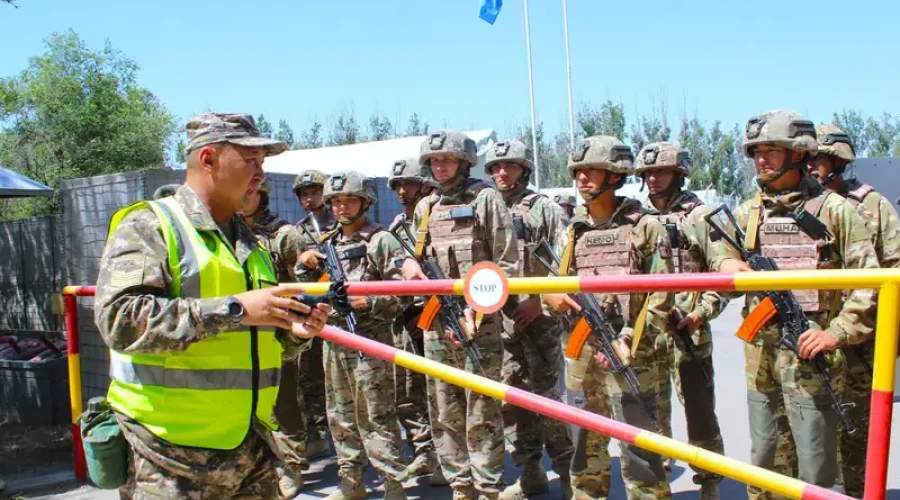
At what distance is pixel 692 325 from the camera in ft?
18.1

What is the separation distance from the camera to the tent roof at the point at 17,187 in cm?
923

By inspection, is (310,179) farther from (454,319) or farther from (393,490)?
(393,490)

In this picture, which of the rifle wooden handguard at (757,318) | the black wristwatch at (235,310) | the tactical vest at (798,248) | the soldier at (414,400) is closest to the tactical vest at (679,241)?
the tactical vest at (798,248)

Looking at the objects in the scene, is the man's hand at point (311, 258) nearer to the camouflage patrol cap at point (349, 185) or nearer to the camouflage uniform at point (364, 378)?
the camouflage uniform at point (364, 378)

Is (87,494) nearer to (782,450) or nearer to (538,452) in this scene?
(538,452)

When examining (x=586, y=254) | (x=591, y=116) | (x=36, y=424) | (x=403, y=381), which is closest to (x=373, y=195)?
(x=403, y=381)

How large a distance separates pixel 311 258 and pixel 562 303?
7.87 feet

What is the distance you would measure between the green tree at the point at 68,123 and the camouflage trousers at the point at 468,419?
23.3m

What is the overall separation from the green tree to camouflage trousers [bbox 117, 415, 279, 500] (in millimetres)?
25069

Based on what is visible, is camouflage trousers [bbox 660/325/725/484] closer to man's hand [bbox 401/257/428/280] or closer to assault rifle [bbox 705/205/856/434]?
assault rifle [bbox 705/205/856/434]

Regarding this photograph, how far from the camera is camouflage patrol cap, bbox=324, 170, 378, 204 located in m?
6.39

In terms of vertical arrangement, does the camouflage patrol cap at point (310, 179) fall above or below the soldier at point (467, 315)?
above

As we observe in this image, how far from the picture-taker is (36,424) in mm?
8328

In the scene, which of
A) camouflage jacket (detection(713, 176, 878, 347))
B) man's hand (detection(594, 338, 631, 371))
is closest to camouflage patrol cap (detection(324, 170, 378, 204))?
man's hand (detection(594, 338, 631, 371))
